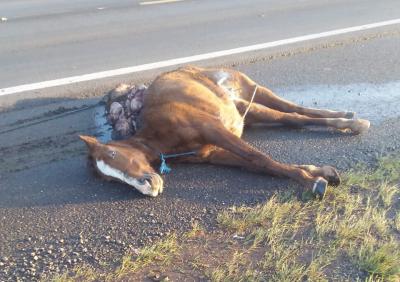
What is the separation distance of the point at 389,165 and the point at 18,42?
6.99m

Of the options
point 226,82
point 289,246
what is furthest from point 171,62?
point 289,246

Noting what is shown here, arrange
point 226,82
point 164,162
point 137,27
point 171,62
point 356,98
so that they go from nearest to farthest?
point 164,162 → point 226,82 → point 356,98 → point 171,62 → point 137,27

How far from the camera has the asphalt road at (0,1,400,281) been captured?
400cm

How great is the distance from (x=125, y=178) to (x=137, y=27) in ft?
22.5

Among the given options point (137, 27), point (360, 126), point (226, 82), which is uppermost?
point (226, 82)

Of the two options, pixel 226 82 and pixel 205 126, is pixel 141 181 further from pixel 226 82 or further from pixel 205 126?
pixel 226 82

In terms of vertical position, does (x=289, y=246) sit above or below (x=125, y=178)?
below

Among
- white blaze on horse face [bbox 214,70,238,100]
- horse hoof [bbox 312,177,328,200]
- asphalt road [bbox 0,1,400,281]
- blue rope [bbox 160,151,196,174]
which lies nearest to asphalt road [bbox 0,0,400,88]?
asphalt road [bbox 0,1,400,281]

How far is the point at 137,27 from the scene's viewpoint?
10.9 metres

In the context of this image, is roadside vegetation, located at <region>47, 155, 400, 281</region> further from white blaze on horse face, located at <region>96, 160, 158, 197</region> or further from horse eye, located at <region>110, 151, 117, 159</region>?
horse eye, located at <region>110, 151, 117, 159</region>

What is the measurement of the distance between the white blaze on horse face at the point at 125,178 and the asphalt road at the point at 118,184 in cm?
11

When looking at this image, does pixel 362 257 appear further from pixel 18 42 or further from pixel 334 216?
pixel 18 42

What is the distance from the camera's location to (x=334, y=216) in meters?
4.17

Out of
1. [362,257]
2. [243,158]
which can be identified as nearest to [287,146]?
[243,158]
